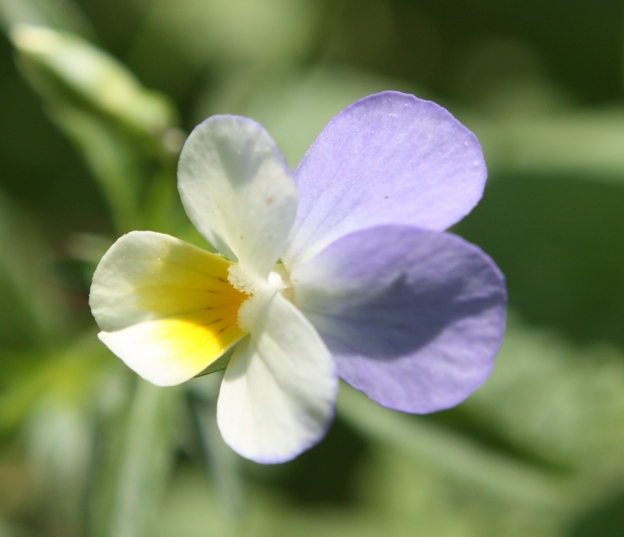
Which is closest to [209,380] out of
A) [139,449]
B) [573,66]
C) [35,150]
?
[139,449]

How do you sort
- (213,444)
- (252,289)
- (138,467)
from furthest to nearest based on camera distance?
(213,444) < (138,467) < (252,289)

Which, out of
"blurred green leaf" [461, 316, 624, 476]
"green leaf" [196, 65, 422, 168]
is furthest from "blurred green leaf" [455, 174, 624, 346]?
"green leaf" [196, 65, 422, 168]

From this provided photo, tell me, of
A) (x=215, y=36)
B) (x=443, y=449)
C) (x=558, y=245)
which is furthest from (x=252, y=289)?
(x=215, y=36)

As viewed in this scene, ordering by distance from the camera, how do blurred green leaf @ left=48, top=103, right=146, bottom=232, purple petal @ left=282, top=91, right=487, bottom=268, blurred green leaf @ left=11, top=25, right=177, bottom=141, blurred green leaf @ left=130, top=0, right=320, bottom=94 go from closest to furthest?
purple petal @ left=282, top=91, right=487, bottom=268 < blurred green leaf @ left=11, top=25, right=177, bottom=141 < blurred green leaf @ left=48, top=103, right=146, bottom=232 < blurred green leaf @ left=130, top=0, right=320, bottom=94

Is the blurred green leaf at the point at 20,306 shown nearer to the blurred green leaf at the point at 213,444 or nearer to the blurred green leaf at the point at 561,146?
the blurred green leaf at the point at 213,444

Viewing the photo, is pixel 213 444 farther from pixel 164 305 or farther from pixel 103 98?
A: pixel 103 98

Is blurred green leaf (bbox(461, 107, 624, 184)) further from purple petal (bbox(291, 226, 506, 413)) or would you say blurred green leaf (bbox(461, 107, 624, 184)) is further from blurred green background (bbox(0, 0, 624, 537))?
purple petal (bbox(291, 226, 506, 413))

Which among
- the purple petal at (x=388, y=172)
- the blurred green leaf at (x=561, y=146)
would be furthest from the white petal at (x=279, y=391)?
the blurred green leaf at (x=561, y=146)
